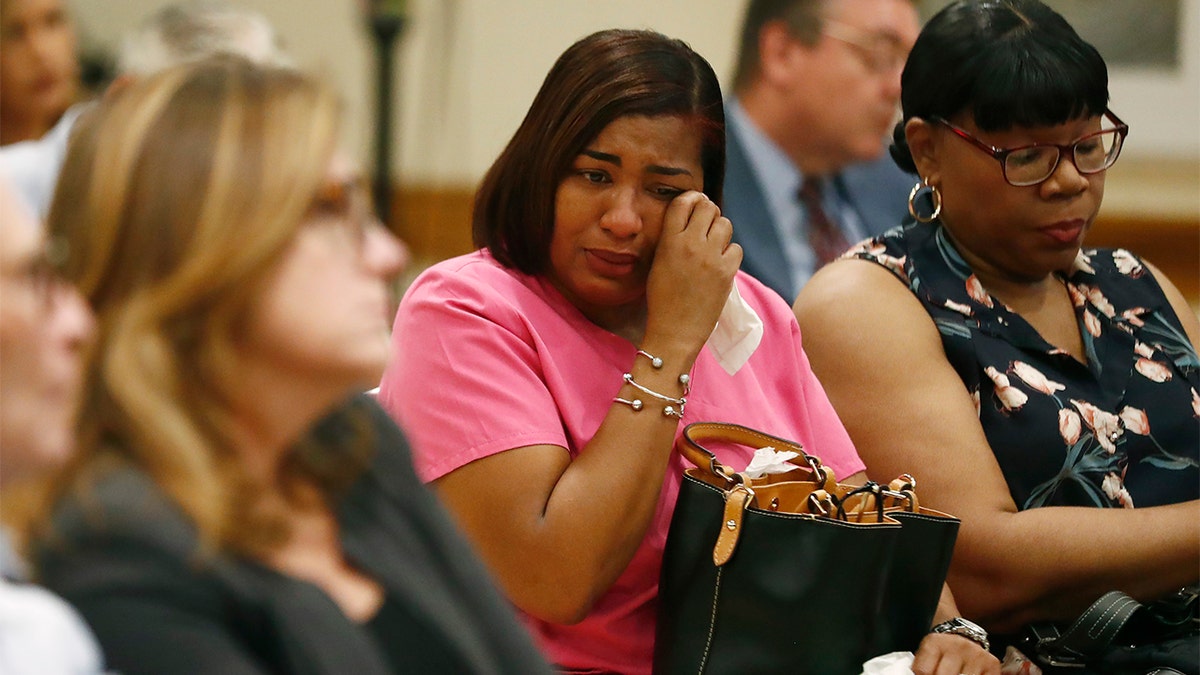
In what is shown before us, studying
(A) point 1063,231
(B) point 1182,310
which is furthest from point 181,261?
(B) point 1182,310

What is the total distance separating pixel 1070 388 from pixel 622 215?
736mm

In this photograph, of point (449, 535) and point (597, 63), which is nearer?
point (449, 535)

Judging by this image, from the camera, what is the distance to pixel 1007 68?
2.06 metres

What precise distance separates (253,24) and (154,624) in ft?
7.26

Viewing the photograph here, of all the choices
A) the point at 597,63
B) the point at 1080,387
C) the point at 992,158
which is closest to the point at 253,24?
the point at 597,63

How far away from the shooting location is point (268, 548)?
1.10 m

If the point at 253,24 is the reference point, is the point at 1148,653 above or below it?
below

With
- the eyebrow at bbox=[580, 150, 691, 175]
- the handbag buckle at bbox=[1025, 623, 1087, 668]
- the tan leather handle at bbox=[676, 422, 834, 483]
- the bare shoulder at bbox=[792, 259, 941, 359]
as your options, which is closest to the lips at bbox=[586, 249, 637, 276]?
the eyebrow at bbox=[580, 150, 691, 175]

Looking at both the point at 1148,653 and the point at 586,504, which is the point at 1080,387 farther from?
the point at 586,504

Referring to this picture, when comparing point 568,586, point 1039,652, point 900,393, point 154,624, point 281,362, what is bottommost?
point 1039,652

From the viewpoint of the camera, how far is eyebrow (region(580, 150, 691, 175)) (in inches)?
74.1

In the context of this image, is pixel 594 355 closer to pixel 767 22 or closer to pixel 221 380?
pixel 221 380

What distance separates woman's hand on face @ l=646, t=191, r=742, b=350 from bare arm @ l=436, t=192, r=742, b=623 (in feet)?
0.23

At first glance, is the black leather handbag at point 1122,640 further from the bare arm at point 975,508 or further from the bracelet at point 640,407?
the bracelet at point 640,407
